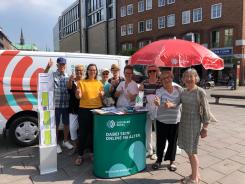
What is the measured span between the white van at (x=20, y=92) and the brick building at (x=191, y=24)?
18779 mm

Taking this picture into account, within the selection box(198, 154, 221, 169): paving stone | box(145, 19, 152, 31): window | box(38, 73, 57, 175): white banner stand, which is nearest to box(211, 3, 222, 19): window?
box(145, 19, 152, 31): window

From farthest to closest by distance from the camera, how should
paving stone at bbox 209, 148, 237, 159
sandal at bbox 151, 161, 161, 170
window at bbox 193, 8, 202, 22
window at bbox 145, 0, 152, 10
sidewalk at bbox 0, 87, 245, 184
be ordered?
window at bbox 145, 0, 152, 10 → window at bbox 193, 8, 202, 22 → paving stone at bbox 209, 148, 237, 159 → sandal at bbox 151, 161, 161, 170 → sidewalk at bbox 0, 87, 245, 184

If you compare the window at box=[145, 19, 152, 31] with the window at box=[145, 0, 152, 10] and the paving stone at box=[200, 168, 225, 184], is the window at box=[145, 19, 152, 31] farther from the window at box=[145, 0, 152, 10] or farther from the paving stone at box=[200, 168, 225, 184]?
the paving stone at box=[200, 168, 225, 184]

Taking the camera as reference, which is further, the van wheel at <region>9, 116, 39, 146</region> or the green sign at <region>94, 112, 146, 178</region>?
the van wheel at <region>9, 116, 39, 146</region>

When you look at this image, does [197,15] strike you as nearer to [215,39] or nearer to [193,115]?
[215,39]

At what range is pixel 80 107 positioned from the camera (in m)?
4.81

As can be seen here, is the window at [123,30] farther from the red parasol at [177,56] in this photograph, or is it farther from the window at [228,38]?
the red parasol at [177,56]

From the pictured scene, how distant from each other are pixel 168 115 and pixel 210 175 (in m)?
1.18

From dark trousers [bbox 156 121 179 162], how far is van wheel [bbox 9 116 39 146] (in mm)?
2893

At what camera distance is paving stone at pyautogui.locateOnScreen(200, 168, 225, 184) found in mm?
4199

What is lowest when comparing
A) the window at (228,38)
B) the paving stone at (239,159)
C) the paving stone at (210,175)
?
the paving stone at (210,175)

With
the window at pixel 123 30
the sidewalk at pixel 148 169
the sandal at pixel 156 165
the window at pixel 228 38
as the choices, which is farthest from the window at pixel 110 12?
the sandal at pixel 156 165

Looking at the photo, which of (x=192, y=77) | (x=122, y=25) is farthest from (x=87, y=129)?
(x=122, y=25)

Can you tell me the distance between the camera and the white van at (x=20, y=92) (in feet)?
18.5
